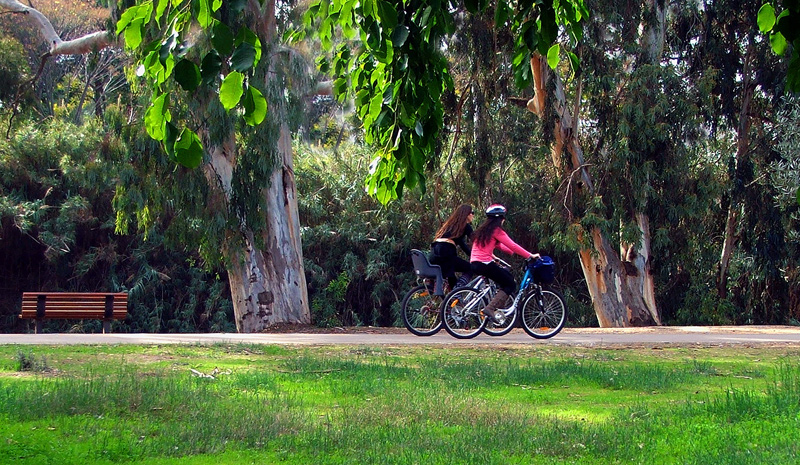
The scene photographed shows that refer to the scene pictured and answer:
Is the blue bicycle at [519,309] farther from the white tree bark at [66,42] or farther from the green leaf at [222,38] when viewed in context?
the white tree bark at [66,42]

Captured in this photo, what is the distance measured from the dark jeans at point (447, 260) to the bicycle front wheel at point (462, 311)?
283 millimetres

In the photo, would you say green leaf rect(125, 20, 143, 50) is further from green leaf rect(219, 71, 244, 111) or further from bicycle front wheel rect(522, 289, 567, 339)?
bicycle front wheel rect(522, 289, 567, 339)

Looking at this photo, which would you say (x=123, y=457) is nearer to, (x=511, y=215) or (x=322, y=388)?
(x=322, y=388)

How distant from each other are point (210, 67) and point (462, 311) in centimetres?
924

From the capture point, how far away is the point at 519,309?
12.3 m

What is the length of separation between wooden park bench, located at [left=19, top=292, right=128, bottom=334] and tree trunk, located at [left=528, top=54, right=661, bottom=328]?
9632mm

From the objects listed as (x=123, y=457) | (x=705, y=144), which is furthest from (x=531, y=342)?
(x=705, y=144)

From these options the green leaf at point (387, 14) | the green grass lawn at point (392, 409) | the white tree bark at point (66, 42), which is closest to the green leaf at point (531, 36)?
the green leaf at point (387, 14)

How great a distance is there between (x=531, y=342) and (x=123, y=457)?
7.16m

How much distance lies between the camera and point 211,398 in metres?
7.06

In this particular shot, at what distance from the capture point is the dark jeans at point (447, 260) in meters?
12.3

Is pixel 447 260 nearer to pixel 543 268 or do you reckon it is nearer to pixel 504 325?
pixel 504 325

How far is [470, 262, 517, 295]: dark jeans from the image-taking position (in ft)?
39.7

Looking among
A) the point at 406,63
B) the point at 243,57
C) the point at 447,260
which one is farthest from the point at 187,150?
the point at 447,260
